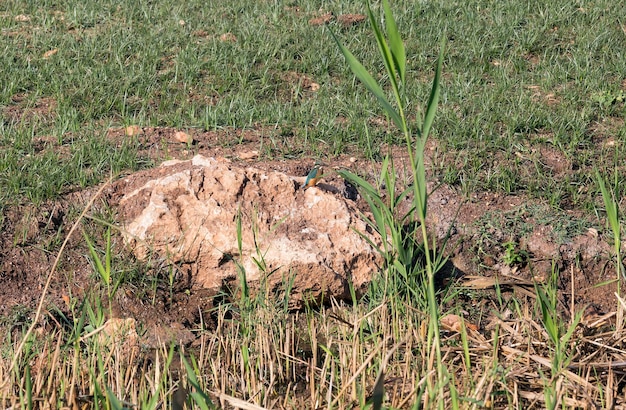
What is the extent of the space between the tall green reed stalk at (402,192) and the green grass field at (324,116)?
6.9 inches

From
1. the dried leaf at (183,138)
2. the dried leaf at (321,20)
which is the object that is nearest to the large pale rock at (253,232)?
the dried leaf at (183,138)

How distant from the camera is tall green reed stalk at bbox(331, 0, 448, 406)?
2012 mm

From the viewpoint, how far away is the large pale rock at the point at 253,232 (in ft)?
11.2

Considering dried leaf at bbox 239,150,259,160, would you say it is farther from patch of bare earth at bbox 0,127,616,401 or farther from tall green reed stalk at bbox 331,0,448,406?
tall green reed stalk at bbox 331,0,448,406

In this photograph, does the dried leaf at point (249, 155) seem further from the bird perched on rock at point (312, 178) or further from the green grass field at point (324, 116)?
the bird perched on rock at point (312, 178)

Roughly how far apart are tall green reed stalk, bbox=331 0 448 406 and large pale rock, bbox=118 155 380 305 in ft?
0.58

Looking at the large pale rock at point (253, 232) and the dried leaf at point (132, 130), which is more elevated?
the dried leaf at point (132, 130)

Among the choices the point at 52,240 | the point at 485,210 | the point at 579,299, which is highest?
the point at 52,240

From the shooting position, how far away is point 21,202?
3752 millimetres

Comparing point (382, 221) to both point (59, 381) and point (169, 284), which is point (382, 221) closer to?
point (169, 284)

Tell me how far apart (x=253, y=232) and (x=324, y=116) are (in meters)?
1.41

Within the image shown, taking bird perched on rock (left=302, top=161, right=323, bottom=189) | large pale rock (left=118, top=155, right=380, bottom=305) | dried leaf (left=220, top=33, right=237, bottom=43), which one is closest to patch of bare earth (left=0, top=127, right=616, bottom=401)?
large pale rock (left=118, top=155, right=380, bottom=305)

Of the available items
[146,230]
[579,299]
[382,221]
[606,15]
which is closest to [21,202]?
[146,230]

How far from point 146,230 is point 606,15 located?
169 inches
